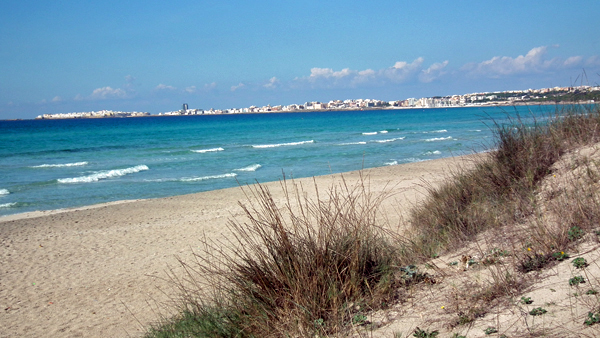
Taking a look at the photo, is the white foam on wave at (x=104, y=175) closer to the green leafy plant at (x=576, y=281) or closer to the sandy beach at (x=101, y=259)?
the sandy beach at (x=101, y=259)

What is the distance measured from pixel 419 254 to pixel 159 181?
59.9 feet

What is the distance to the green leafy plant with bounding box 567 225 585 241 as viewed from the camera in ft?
13.6

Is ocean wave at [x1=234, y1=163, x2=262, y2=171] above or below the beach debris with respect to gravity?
below

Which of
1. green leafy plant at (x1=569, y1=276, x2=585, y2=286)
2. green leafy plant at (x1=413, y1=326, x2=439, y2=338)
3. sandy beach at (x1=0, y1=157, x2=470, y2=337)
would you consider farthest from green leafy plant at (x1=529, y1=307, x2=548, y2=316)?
sandy beach at (x1=0, y1=157, x2=470, y2=337)

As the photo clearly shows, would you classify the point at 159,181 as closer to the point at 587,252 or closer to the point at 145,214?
the point at 145,214

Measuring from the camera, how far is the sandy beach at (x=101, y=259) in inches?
243

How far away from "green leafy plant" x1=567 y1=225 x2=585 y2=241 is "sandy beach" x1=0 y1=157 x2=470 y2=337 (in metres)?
2.48

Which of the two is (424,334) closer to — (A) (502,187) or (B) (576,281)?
(B) (576,281)

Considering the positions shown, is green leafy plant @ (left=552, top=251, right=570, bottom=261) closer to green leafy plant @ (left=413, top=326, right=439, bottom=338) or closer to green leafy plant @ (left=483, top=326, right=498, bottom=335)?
green leafy plant @ (left=483, top=326, right=498, bottom=335)

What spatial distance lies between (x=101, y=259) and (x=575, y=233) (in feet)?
27.4

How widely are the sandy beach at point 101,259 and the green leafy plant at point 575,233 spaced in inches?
97.8

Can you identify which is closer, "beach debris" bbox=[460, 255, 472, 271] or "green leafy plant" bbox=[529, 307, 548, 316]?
"green leafy plant" bbox=[529, 307, 548, 316]

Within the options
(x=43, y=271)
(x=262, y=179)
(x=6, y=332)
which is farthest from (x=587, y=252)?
(x=262, y=179)

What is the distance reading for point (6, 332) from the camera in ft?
19.5
